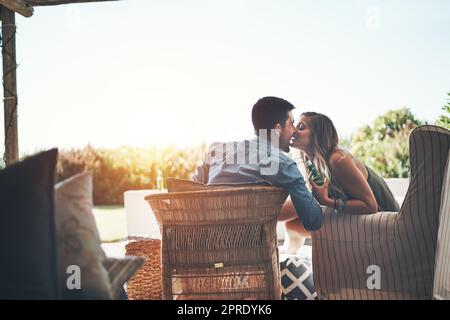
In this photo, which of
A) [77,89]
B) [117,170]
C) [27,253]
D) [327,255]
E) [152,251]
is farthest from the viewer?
[117,170]

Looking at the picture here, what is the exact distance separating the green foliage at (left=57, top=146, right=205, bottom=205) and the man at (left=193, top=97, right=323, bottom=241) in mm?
3015

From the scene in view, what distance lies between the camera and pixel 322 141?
2.92 meters

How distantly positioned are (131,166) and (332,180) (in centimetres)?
408

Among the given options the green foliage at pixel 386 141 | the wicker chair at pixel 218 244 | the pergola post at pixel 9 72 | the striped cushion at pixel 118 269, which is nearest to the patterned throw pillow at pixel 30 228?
the striped cushion at pixel 118 269

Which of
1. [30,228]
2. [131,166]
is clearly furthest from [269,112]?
[131,166]

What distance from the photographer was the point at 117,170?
6.39m

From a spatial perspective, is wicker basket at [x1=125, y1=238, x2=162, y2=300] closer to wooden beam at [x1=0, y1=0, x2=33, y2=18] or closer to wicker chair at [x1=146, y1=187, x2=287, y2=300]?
wicker chair at [x1=146, y1=187, x2=287, y2=300]

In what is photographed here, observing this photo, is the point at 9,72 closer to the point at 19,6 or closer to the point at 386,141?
the point at 19,6

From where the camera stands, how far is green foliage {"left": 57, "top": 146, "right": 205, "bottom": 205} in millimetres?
6223

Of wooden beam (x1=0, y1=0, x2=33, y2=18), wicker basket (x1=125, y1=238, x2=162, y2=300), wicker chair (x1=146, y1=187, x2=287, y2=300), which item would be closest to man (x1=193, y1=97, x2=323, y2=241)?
wicker chair (x1=146, y1=187, x2=287, y2=300)
